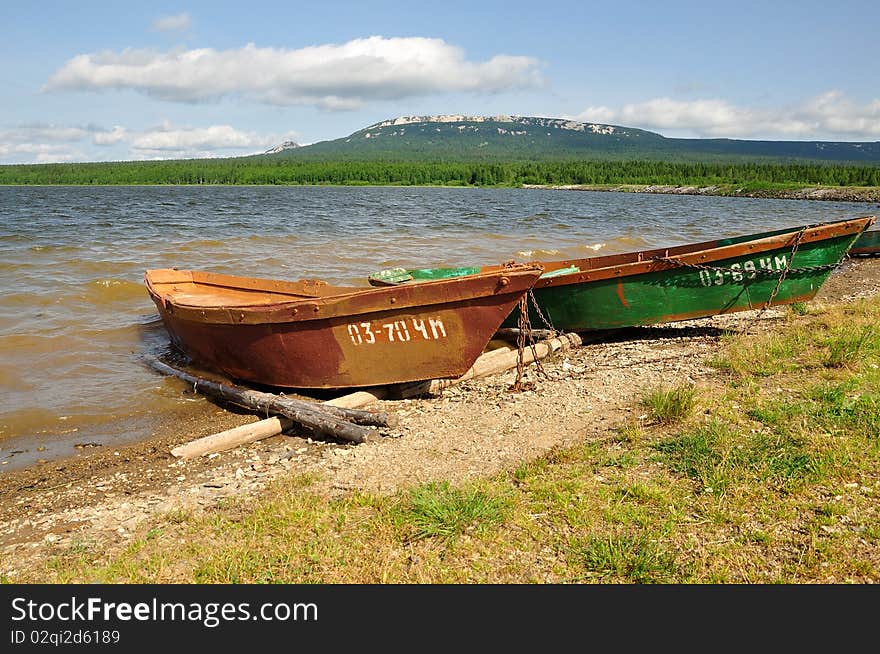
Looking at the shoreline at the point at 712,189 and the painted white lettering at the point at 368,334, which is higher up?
the shoreline at the point at 712,189

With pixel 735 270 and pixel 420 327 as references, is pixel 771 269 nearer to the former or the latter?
pixel 735 270

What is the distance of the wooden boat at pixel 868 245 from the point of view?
18.4 m

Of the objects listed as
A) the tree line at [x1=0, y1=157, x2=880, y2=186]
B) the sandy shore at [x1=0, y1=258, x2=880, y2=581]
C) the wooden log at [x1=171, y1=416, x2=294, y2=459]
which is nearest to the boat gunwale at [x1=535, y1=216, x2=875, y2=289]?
the sandy shore at [x1=0, y1=258, x2=880, y2=581]

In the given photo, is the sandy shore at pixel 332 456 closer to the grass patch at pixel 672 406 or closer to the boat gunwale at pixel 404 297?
the grass patch at pixel 672 406

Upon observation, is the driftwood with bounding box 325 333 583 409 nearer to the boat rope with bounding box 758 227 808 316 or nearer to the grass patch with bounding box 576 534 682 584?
the boat rope with bounding box 758 227 808 316

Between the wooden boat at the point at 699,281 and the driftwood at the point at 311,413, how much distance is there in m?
3.60

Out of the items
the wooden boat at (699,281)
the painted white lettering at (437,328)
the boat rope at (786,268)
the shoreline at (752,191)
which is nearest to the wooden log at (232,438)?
the painted white lettering at (437,328)

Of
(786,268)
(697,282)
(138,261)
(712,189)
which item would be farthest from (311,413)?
(712,189)

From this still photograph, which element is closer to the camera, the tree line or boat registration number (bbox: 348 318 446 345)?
boat registration number (bbox: 348 318 446 345)

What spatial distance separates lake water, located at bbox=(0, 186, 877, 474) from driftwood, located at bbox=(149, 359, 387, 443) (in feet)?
3.39

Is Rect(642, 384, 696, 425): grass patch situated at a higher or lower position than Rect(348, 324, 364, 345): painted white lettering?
lower

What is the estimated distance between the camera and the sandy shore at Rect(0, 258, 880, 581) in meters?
4.80

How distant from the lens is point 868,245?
1855 cm
